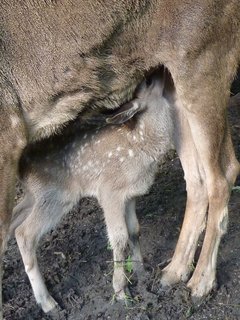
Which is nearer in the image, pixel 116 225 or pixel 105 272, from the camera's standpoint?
pixel 116 225

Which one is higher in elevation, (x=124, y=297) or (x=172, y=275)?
(x=124, y=297)

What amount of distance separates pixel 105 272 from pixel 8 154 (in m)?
1.13

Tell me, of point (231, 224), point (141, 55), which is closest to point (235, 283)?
point (231, 224)

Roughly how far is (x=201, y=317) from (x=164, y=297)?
277 millimetres

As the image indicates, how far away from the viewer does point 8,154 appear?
475cm

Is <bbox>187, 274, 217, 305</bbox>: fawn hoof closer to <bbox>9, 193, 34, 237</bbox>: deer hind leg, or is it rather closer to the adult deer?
the adult deer

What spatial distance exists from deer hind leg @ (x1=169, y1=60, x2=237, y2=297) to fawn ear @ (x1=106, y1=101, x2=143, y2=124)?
276 millimetres

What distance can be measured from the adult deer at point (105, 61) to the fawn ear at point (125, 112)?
0.07 meters

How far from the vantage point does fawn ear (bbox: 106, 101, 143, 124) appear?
4.98 m

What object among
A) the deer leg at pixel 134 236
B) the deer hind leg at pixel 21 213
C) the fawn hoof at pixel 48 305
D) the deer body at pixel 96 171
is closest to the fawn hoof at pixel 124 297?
the deer body at pixel 96 171

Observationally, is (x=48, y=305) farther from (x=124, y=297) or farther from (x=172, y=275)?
(x=172, y=275)

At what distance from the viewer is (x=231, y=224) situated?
5.75 metres

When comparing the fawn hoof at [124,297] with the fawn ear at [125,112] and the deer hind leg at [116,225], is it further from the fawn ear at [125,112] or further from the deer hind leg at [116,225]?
the fawn ear at [125,112]

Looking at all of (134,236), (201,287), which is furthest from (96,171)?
(201,287)
